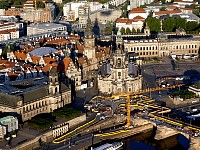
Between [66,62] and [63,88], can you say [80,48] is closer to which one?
[66,62]

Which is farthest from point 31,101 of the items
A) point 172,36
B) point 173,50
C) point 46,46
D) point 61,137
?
point 172,36

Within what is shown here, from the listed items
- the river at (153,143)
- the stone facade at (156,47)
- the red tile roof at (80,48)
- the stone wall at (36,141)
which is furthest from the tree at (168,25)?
the stone wall at (36,141)

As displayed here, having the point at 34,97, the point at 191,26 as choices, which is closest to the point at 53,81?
the point at 34,97

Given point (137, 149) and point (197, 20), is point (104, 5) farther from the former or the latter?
point (137, 149)

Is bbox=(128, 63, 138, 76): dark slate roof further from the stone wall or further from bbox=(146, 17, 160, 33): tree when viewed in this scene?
bbox=(146, 17, 160, 33): tree

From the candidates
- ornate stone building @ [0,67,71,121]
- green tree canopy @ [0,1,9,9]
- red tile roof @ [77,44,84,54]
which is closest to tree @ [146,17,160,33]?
red tile roof @ [77,44,84,54]

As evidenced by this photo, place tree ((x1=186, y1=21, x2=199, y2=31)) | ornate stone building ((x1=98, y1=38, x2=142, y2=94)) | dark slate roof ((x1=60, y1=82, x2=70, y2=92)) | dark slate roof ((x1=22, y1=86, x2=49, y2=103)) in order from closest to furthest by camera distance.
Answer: dark slate roof ((x1=22, y1=86, x2=49, y2=103)) → dark slate roof ((x1=60, y1=82, x2=70, y2=92)) → ornate stone building ((x1=98, y1=38, x2=142, y2=94)) → tree ((x1=186, y1=21, x2=199, y2=31))
